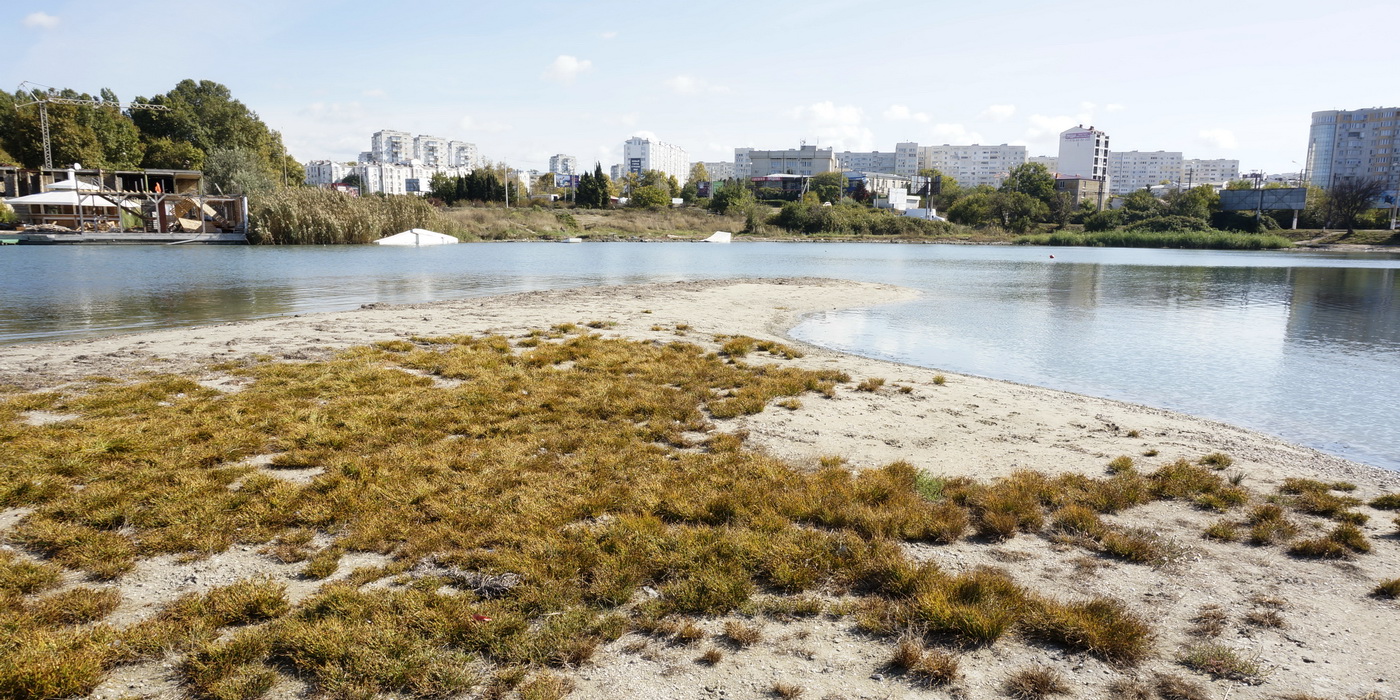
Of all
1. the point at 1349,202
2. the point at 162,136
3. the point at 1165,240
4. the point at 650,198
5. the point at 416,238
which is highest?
the point at 162,136

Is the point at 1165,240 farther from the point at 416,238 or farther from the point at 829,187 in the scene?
the point at 416,238

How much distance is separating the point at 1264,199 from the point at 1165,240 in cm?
3248

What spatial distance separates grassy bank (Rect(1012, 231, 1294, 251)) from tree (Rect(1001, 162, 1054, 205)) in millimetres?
32152

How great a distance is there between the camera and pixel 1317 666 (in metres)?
4.33

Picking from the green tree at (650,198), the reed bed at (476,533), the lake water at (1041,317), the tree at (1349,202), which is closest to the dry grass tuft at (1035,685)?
the reed bed at (476,533)

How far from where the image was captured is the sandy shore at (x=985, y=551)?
417 centimetres

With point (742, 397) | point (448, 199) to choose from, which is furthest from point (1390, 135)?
point (742, 397)

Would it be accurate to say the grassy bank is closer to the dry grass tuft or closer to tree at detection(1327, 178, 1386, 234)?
tree at detection(1327, 178, 1386, 234)

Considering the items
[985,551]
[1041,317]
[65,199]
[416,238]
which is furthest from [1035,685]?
[65,199]

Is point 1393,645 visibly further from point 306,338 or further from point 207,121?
point 207,121

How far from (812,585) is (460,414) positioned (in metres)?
5.62

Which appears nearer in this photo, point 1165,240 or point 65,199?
point 65,199

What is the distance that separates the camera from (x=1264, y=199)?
5044 inches

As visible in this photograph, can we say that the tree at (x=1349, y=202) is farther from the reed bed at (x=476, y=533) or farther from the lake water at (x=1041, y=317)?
the reed bed at (x=476, y=533)
